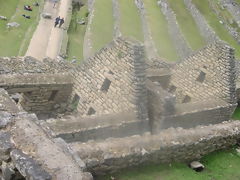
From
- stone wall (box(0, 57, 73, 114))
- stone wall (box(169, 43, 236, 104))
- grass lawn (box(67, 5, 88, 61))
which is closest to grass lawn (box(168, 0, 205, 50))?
grass lawn (box(67, 5, 88, 61))

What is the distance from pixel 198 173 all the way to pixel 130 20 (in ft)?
97.3

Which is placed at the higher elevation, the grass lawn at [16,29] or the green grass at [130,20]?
the green grass at [130,20]

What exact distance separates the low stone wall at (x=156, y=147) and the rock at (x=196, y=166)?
192 millimetres

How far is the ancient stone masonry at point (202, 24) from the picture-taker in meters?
44.5

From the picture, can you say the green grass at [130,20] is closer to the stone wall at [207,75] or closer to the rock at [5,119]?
the stone wall at [207,75]

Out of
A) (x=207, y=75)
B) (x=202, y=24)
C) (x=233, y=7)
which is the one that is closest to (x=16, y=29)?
(x=202, y=24)

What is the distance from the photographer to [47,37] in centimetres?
3822

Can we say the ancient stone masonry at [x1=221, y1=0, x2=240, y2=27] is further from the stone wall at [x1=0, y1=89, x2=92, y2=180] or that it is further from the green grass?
the stone wall at [x1=0, y1=89, x2=92, y2=180]

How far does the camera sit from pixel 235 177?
17.7 m

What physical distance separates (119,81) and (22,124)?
7751mm

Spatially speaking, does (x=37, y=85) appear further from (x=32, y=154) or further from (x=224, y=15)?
(x=224, y=15)

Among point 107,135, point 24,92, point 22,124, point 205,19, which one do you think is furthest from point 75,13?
point 22,124

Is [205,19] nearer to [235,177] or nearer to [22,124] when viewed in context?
[235,177]

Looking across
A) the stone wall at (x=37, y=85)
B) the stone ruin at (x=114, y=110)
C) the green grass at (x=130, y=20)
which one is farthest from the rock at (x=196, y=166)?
the green grass at (x=130, y=20)
